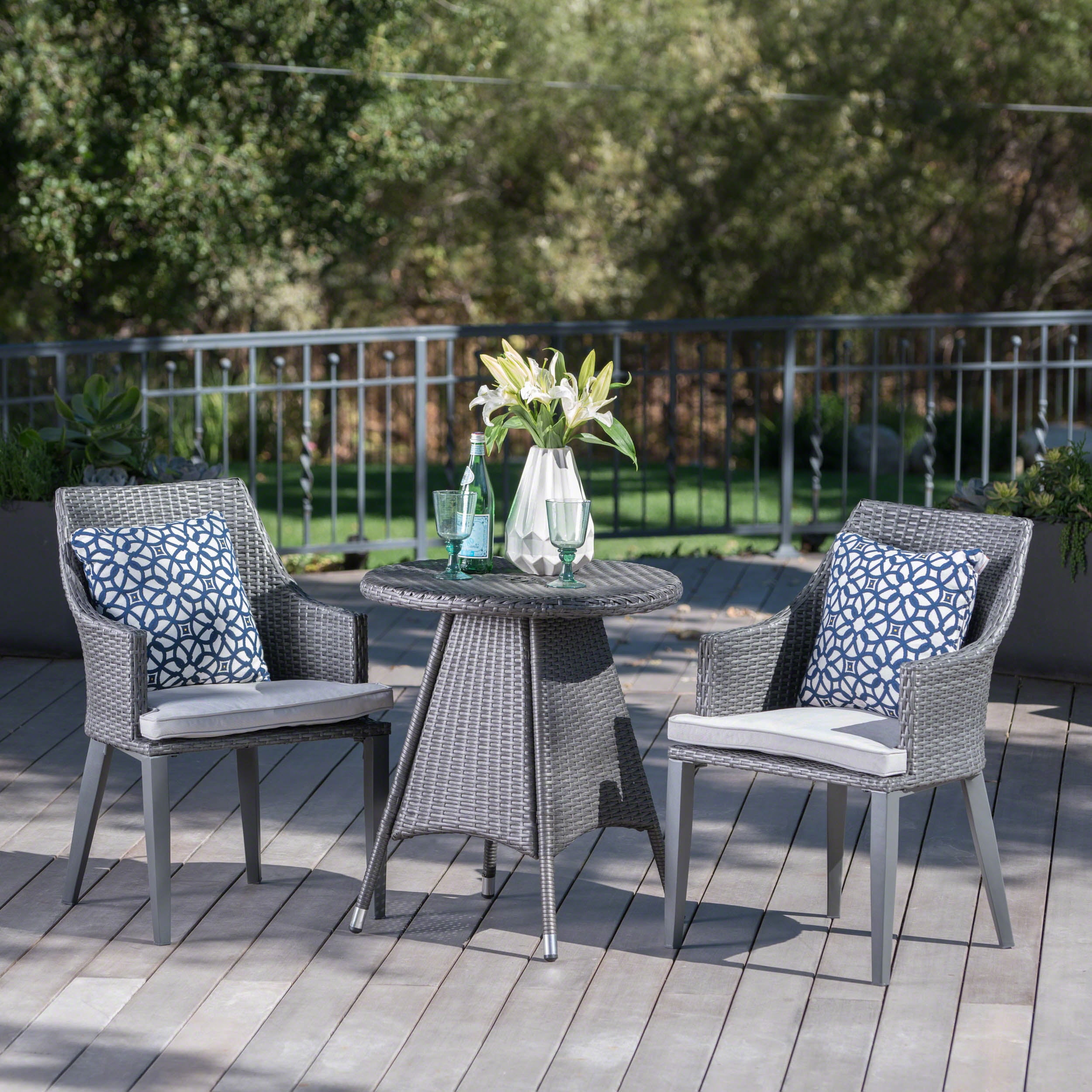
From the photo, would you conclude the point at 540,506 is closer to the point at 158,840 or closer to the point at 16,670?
the point at 158,840

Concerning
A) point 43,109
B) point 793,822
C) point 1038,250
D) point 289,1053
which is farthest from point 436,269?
point 289,1053

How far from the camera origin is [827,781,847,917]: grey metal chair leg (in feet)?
10.7

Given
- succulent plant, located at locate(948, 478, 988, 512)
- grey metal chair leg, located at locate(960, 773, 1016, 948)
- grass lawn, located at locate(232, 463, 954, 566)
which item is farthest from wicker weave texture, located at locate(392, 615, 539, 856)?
grass lawn, located at locate(232, 463, 954, 566)

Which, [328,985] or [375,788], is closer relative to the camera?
[328,985]

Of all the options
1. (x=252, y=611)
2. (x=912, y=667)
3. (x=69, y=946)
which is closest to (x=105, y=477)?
(x=252, y=611)

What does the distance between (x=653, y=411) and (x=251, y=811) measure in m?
14.0

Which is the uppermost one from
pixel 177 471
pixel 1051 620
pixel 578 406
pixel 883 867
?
pixel 578 406

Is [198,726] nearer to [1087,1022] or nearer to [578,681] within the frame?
[578,681]

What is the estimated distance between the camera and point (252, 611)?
3.55 metres

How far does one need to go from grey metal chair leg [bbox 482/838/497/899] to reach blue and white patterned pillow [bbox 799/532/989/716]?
2.37ft

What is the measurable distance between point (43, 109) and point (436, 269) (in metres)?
7.37

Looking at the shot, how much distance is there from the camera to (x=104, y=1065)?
2.60 m

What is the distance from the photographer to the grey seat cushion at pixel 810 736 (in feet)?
9.50

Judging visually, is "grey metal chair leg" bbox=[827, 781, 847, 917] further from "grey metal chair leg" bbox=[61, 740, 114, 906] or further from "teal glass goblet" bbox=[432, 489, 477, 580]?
"grey metal chair leg" bbox=[61, 740, 114, 906]
